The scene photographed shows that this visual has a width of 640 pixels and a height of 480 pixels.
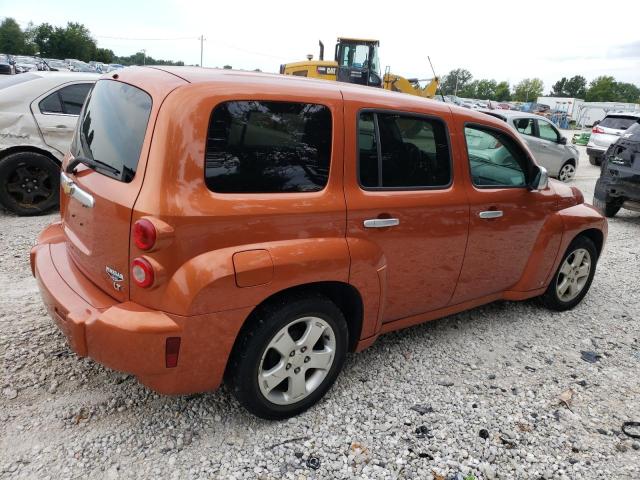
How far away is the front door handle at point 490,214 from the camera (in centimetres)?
332

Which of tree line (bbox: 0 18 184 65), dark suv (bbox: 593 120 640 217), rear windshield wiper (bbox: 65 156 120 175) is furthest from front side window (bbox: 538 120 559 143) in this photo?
tree line (bbox: 0 18 184 65)

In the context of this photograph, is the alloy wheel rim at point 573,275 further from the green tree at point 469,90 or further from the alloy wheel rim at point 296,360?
the green tree at point 469,90

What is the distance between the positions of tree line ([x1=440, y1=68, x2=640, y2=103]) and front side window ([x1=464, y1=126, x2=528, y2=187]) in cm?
10352

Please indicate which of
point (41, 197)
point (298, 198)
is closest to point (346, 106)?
point (298, 198)

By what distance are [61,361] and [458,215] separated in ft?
8.75

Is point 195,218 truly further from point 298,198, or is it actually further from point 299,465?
point 299,465

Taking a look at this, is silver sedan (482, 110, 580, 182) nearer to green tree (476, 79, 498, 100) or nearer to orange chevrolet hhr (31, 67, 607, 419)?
orange chevrolet hhr (31, 67, 607, 419)

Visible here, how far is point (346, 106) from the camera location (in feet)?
8.63

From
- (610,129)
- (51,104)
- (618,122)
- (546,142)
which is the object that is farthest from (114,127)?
(618,122)

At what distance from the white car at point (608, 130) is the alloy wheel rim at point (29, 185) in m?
14.2

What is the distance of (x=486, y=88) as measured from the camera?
369ft

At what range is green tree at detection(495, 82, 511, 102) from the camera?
105188 millimetres

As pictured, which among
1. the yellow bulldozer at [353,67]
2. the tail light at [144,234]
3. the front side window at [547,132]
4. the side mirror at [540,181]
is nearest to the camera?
the tail light at [144,234]

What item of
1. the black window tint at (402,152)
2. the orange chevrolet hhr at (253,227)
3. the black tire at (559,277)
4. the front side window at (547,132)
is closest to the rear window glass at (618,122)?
the front side window at (547,132)
